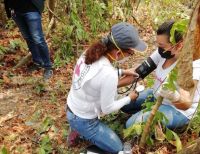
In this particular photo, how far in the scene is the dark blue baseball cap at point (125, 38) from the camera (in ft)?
9.68

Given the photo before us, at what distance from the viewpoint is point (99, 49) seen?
2.98 metres

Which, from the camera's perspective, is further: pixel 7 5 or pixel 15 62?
pixel 15 62

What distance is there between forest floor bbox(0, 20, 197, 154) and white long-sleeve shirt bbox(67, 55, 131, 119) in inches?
19.7

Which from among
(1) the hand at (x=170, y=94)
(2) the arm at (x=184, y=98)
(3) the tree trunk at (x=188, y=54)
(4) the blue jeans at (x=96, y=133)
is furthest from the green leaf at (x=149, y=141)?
(3) the tree trunk at (x=188, y=54)

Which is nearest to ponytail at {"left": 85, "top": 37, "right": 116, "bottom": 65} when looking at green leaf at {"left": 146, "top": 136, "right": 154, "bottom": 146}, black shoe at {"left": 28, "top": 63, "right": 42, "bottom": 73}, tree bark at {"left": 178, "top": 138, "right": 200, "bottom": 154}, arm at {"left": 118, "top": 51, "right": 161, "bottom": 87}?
arm at {"left": 118, "top": 51, "right": 161, "bottom": 87}

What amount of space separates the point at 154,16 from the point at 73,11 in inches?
85.5

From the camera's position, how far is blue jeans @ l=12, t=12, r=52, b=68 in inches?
182

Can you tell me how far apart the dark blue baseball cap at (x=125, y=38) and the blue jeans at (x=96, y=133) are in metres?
0.79

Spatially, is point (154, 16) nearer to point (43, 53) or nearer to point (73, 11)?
point (73, 11)

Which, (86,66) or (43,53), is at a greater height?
(86,66)

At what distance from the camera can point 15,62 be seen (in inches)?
214

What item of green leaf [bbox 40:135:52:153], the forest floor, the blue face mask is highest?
the blue face mask

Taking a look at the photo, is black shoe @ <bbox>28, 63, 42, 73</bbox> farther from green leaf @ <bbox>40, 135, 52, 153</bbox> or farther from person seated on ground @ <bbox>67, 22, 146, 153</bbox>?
person seated on ground @ <bbox>67, 22, 146, 153</bbox>

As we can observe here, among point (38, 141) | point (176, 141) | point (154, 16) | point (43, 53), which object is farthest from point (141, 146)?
point (154, 16)
